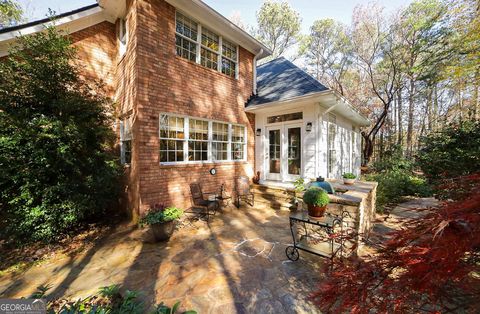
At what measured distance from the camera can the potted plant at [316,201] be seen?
11.1 ft

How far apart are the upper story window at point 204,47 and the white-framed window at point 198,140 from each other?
200 centimetres

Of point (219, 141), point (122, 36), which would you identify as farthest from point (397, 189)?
point (122, 36)

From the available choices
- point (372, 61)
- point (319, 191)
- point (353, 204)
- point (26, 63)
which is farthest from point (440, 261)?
point (372, 61)

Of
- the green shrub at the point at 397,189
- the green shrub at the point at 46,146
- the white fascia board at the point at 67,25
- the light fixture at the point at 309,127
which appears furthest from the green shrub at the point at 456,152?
the white fascia board at the point at 67,25

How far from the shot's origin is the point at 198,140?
640 centimetres

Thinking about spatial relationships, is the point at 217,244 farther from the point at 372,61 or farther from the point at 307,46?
the point at 307,46

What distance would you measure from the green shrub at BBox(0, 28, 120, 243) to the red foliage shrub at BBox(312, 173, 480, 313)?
538cm

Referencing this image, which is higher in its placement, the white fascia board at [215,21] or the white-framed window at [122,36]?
the white fascia board at [215,21]

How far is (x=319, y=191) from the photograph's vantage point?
137 inches

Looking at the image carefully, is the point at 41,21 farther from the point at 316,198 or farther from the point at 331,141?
the point at 331,141

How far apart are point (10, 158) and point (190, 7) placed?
18.7ft

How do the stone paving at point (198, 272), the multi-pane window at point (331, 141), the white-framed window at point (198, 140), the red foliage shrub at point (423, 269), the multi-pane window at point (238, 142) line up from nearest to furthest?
the red foliage shrub at point (423, 269)
the stone paving at point (198, 272)
the white-framed window at point (198, 140)
the multi-pane window at point (238, 142)
the multi-pane window at point (331, 141)

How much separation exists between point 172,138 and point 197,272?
378 cm

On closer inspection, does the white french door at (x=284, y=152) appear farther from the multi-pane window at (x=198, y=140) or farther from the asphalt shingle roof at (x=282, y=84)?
the multi-pane window at (x=198, y=140)
